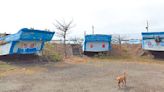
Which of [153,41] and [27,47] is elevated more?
[153,41]

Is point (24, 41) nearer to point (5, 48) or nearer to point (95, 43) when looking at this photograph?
point (5, 48)

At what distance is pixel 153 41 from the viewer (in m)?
26.5

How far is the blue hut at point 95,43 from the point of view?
28234 millimetres

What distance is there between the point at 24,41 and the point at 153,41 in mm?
11111

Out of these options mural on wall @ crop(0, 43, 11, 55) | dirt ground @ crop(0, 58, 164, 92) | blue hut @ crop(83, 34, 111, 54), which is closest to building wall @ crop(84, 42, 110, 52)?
blue hut @ crop(83, 34, 111, 54)

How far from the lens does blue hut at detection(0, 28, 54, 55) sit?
21500 mm

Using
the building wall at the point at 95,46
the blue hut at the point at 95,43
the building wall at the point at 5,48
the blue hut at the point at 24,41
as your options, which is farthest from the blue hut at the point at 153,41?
the building wall at the point at 5,48

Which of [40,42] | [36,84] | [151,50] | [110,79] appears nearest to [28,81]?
[36,84]

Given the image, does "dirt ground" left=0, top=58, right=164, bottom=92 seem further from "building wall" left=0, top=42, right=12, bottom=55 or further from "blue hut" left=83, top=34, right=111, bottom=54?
"blue hut" left=83, top=34, right=111, bottom=54

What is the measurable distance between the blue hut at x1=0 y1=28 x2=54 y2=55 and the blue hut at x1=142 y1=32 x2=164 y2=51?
8.73 m

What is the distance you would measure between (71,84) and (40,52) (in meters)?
11.9

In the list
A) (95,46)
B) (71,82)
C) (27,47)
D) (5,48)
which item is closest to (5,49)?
(5,48)

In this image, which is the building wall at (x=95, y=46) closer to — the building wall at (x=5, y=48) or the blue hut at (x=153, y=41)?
the blue hut at (x=153, y=41)

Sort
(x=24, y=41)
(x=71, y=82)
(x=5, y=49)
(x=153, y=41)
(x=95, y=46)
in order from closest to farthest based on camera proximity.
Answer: (x=71, y=82) → (x=24, y=41) → (x=5, y=49) → (x=153, y=41) → (x=95, y=46)
